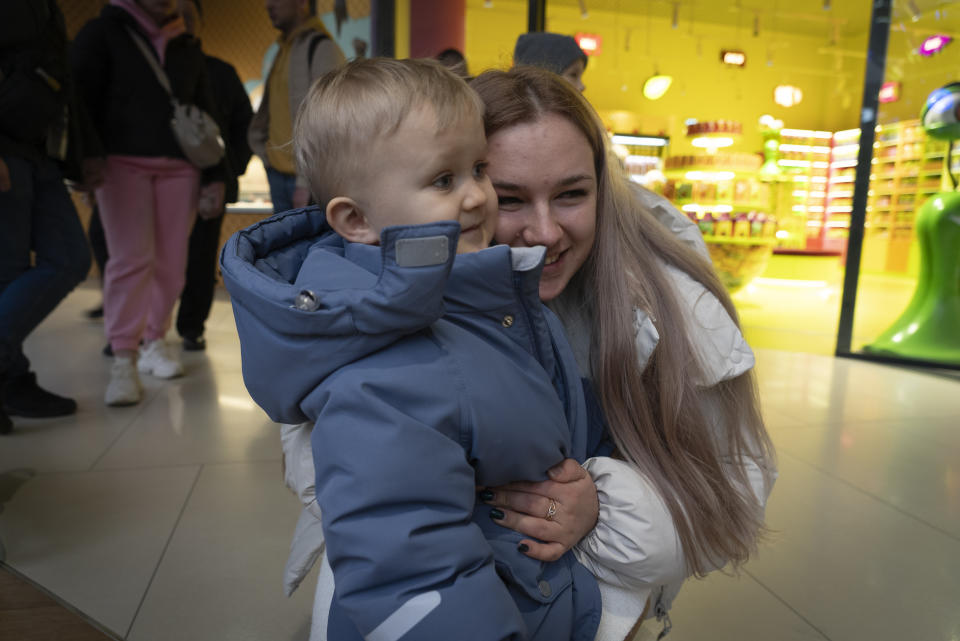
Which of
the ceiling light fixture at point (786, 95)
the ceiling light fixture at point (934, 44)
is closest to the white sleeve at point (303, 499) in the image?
the ceiling light fixture at point (934, 44)

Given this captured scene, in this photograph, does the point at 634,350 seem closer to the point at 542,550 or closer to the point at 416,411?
the point at 542,550

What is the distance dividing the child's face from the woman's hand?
12.4 inches

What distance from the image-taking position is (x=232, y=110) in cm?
328

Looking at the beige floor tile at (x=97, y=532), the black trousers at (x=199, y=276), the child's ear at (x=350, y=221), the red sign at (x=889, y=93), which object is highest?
the red sign at (x=889, y=93)

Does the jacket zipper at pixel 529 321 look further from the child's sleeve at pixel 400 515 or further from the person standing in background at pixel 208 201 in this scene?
the person standing in background at pixel 208 201

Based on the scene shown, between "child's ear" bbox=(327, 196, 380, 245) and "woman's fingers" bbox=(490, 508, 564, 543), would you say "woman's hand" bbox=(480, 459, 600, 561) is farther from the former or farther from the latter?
"child's ear" bbox=(327, 196, 380, 245)

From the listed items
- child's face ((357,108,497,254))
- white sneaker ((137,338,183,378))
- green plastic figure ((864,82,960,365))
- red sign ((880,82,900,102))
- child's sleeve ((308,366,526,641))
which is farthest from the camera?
red sign ((880,82,900,102))

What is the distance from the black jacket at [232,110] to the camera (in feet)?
10.3

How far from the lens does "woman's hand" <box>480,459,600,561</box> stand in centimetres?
82

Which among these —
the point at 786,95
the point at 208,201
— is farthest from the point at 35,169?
the point at 786,95

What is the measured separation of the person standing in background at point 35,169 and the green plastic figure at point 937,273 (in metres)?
3.97

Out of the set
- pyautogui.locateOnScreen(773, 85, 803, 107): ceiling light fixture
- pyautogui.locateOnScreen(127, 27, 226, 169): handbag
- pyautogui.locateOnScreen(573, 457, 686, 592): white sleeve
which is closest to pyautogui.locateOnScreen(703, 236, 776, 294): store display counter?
pyautogui.locateOnScreen(773, 85, 803, 107): ceiling light fixture

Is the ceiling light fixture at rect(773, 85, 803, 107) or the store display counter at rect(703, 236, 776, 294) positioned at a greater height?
the ceiling light fixture at rect(773, 85, 803, 107)

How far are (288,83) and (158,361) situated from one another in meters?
1.47
